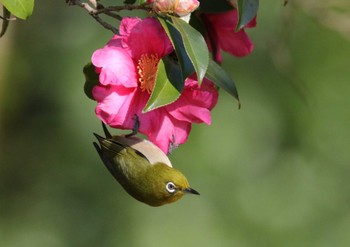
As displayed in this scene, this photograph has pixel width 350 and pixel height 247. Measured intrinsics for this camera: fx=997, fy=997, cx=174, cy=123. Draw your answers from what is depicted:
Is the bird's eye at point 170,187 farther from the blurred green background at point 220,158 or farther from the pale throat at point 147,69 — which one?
the blurred green background at point 220,158

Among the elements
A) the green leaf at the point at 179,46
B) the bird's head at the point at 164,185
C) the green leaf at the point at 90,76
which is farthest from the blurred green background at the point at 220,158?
the green leaf at the point at 179,46

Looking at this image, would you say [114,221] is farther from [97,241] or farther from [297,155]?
[297,155]

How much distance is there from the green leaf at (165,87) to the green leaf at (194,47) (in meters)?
0.06

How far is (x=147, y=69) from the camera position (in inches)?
76.9

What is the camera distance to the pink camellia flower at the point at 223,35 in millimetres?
2262

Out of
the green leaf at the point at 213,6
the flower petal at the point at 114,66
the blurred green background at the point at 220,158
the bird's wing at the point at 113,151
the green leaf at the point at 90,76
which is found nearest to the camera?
the flower petal at the point at 114,66

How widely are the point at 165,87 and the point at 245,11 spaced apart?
9.2 inches

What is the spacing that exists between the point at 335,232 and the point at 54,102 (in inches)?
55.3

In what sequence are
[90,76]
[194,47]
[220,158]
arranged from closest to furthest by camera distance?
[194,47]
[90,76]
[220,158]

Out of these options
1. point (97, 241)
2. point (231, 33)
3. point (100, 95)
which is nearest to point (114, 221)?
point (97, 241)

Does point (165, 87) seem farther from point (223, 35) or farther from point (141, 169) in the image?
point (141, 169)

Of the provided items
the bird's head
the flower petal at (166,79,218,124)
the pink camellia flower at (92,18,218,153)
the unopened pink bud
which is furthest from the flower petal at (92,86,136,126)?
the bird's head

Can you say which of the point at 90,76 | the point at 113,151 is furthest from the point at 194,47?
the point at 113,151

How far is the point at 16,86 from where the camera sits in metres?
4.73
